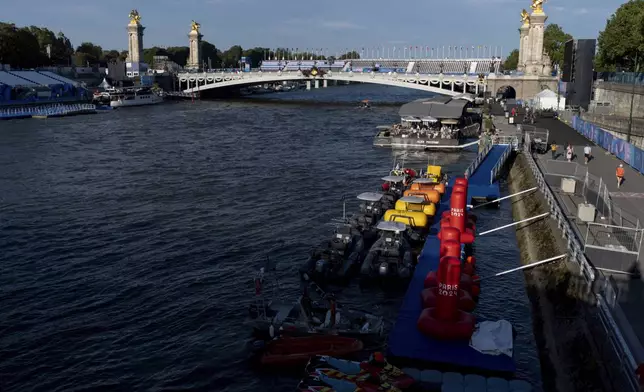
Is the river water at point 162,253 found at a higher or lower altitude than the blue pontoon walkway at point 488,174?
lower

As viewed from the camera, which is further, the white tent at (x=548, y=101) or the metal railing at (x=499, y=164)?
the white tent at (x=548, y=101)

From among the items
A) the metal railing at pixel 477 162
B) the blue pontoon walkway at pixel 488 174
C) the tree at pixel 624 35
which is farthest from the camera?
the tree at pixel 624 35

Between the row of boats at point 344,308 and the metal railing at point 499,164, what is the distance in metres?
9.74

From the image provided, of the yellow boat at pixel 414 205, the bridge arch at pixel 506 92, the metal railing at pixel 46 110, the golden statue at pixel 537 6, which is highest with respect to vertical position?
the golden statue at pixel 537 6

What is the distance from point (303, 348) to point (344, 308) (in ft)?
9.52

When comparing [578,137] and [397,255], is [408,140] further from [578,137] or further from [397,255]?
[397,255]

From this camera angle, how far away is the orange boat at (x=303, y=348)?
18.1 m

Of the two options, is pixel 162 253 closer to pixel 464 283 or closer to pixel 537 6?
pixel 464 283

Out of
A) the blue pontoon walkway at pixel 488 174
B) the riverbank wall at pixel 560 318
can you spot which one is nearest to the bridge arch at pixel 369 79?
the blue pontoon walkway at pixel 488 174

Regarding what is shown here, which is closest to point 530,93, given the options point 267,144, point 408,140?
point 408,140

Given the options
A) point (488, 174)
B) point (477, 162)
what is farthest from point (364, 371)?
point (477, 162)

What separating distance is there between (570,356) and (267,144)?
49.2 metres

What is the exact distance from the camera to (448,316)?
1802 centimetres

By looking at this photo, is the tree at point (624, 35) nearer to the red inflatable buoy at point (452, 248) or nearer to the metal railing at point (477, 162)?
the metal railing at point (477, 162)
